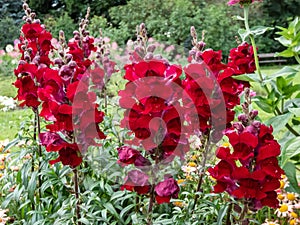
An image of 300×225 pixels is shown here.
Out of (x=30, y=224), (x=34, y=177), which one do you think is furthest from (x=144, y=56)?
(x=30, y=224)

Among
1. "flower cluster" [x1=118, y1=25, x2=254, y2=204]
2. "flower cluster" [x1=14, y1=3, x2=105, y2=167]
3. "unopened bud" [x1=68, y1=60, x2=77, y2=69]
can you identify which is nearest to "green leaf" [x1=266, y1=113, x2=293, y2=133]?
"flower cluster" [x1=118, y1=25, x2=254, y2=204]

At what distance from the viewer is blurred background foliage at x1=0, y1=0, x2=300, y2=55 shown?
1055 centimetres

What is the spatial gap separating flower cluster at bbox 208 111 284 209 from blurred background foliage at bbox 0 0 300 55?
27.6 ft

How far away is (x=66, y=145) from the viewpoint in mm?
1652

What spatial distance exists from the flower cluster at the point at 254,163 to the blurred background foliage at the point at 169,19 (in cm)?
840

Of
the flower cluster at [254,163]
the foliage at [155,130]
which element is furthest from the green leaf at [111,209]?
the flower cluster at [254,163]

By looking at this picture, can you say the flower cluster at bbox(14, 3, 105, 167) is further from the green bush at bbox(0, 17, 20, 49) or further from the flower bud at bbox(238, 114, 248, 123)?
the green bush at bbox(0, 17, 20, 49)

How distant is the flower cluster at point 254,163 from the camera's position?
144cm

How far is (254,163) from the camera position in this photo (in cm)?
150

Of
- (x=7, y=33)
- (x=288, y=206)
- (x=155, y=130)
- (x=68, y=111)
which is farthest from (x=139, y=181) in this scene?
(x=7, y=33)

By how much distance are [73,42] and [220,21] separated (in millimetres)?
9073

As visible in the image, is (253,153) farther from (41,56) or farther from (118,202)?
(41,56)

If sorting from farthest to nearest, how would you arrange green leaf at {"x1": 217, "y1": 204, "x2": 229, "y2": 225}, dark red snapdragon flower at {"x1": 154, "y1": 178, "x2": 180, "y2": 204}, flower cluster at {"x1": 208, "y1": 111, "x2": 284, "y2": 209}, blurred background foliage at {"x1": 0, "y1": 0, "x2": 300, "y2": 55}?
blurred background foliage at {"x1": 0, "y1": 0, "x2": 300, "y2": 55} < green leaf at {"x1": 217, "y1": 204, "x2": 229, "y2": 225} < dark red snapdragon flower at {"x1": 154, "y1": 178, "x2": 180, "y2": 204} < flower cluster at {"x1": 208, "y1": 111, "x2": 284, "y2": 209}

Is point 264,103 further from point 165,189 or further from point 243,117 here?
point 165,189
